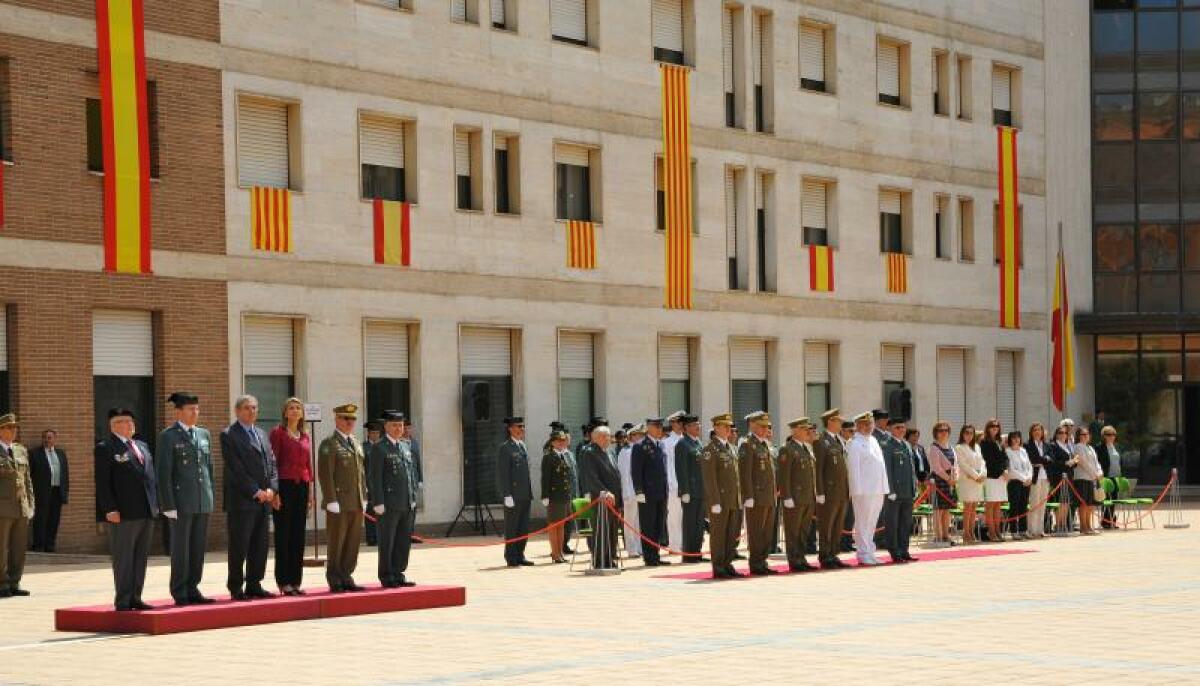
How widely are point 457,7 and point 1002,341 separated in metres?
19.8

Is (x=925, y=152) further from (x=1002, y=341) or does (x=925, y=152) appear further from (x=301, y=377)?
(x=301, y=377)

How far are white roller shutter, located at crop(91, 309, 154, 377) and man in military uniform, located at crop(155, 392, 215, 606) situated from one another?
465 inches

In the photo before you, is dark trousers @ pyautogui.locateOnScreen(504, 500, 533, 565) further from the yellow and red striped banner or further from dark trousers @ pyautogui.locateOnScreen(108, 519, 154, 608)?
the yellow and red striped banner

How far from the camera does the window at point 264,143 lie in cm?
3403

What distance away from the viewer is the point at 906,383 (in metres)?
49.2

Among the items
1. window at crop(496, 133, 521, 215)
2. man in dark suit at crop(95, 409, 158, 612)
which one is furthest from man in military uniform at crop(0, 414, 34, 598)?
window at crop(496, 133, 521, 215)

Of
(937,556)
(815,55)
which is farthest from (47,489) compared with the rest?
(815,55)

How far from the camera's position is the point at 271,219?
34031 mm

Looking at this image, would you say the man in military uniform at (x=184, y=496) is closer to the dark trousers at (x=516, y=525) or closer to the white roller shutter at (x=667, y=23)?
the dark trousers at (x=516, y=525)

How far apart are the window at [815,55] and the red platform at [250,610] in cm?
2597

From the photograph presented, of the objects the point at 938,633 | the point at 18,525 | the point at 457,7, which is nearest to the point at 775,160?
the point at 457,7

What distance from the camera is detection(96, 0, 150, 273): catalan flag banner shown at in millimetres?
31281

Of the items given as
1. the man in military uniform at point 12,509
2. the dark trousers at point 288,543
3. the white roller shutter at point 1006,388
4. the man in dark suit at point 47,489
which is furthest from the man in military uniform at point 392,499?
the white roller shutter at point 1006,388

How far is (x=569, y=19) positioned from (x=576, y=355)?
6.22 m
